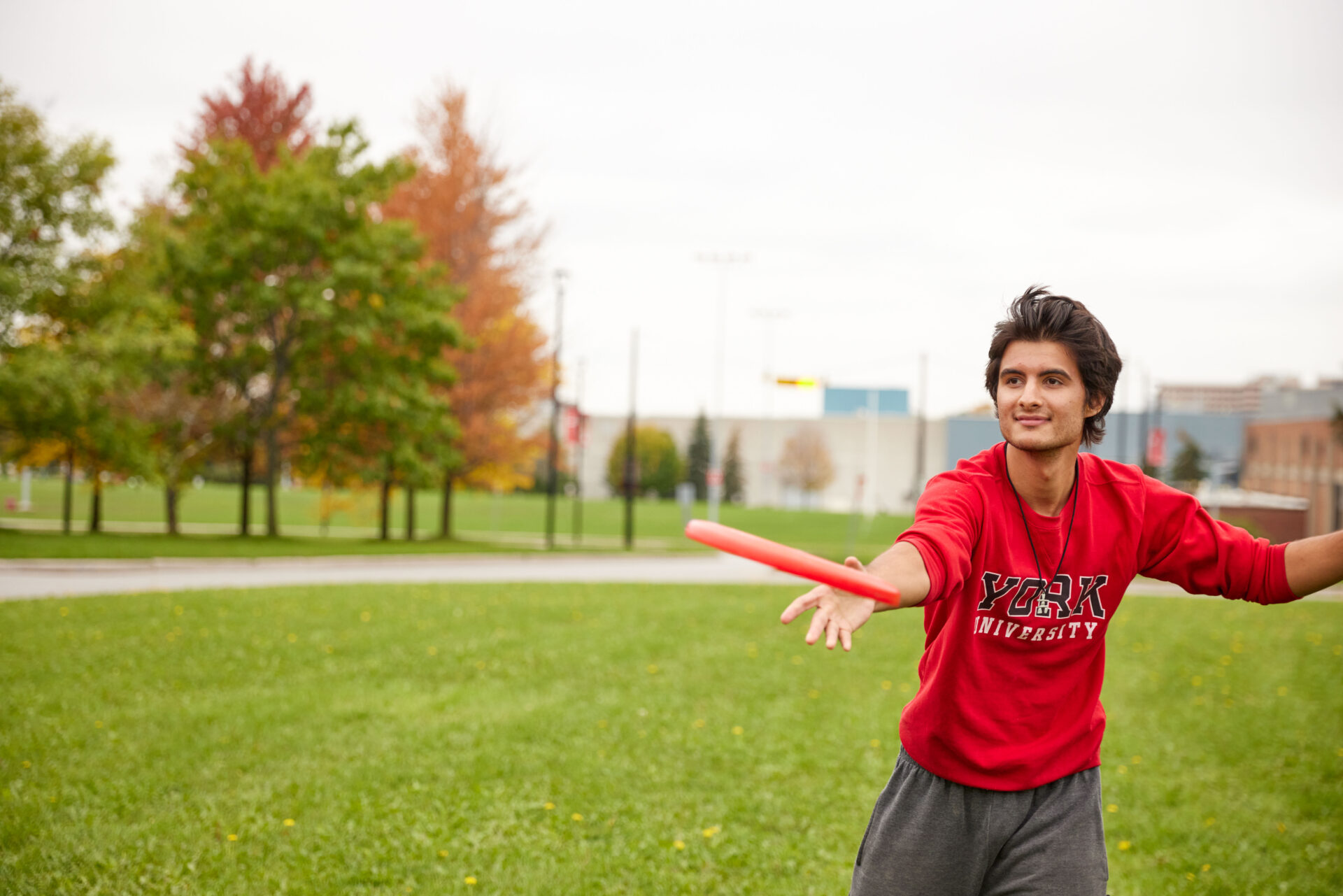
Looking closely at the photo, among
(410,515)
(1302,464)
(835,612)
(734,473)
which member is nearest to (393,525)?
(410,515)

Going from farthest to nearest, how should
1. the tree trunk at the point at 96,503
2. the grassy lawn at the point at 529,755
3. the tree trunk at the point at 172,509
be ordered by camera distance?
the tree trunk at the point at 172,509, the tree trunk at the point at 96,503, the grassy lawn at the point at 529,755

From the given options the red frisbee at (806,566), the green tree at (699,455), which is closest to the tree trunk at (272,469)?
the red frisbee at (806,566)

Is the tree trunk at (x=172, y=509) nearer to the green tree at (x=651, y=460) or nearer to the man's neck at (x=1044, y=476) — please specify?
the man's neck at (x=1044, y=476)

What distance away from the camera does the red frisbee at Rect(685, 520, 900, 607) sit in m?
1.88

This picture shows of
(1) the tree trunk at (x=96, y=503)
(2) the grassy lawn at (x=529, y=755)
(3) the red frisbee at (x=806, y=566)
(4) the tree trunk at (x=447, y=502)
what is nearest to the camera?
(3) the red frisbee at (x=806, y=566)

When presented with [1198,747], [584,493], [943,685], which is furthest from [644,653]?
[584,493]

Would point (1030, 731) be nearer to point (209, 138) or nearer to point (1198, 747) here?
point (1198, 747)

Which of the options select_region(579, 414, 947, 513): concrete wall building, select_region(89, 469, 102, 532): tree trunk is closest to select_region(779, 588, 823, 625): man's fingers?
select_region(89, 469, 102, 532): tree trunk

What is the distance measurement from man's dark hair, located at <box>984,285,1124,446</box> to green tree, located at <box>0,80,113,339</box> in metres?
22.4

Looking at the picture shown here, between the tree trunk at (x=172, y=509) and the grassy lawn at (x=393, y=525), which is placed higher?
the tree trunk at (x=172, y=509)

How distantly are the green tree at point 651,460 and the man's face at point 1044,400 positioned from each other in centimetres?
6464

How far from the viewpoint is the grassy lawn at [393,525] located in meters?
21.4

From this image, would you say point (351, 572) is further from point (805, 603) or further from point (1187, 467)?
point (1187, 467)

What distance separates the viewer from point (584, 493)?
83688mm
